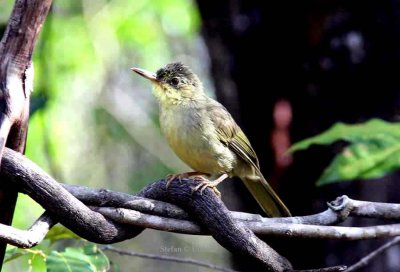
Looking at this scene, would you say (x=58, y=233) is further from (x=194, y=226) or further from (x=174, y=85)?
(x=174, y=85)

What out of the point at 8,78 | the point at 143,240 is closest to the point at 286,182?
the point at 8,78

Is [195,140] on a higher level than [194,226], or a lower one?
higher

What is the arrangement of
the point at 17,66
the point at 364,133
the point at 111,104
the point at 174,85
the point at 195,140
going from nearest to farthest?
the point at 17,66
the point at 364,133
the point at 195,140
the point at 174,85
the point at 111,104

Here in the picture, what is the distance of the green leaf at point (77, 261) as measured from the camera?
2.57 m

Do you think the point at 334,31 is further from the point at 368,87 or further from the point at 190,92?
the point at 190,92

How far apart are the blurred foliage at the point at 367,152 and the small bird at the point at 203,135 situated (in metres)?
0.69

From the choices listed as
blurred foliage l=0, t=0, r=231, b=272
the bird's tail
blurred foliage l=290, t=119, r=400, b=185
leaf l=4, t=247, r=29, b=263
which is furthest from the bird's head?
blurred foliage l=0, t=0, r=231, b=272

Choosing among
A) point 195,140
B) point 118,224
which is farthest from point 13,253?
point 195,140

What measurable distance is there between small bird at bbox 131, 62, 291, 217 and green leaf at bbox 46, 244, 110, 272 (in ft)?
4.02

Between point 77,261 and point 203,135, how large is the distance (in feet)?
5.41

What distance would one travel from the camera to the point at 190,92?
14.9 feet

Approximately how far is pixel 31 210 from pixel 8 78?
5.18 meters

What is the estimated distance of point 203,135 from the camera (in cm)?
416

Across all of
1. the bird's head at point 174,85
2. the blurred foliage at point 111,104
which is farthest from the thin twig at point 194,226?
the blurred foliage at point 111,104
